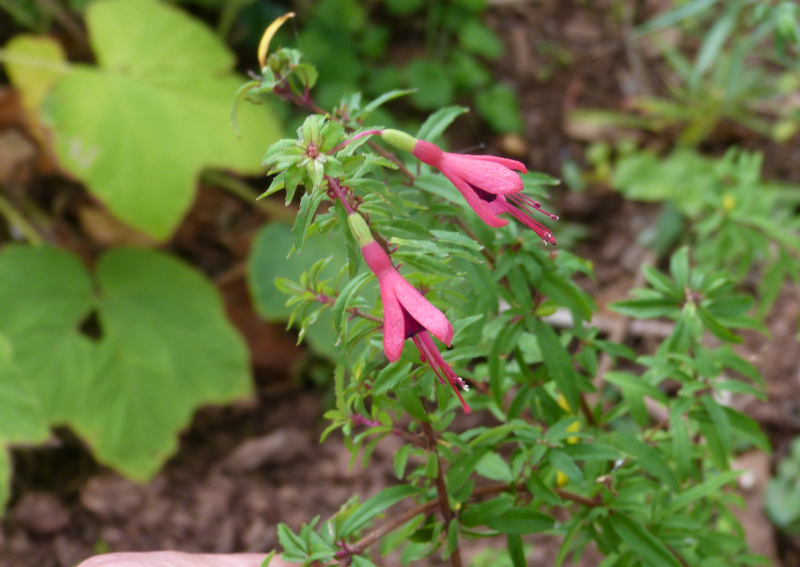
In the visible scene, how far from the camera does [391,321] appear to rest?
0.60m

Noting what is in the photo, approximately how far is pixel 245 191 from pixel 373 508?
5.52ft

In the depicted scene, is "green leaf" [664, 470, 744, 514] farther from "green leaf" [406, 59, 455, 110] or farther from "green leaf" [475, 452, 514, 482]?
"green leaf" [406, 59, 455, 110]

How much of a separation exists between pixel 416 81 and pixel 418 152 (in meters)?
1.93

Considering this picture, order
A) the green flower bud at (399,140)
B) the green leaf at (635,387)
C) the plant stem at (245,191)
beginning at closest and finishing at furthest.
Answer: the green flower bud at (399,140)
the green leaf at (635,387)
the plant stem at (245,191)

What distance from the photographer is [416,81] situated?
99.6 inches

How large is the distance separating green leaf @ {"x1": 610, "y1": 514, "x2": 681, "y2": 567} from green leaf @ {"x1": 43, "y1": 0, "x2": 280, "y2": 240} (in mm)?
1552

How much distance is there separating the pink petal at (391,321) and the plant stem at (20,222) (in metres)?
1.86

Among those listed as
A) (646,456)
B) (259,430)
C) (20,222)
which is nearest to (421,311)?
(646,456)

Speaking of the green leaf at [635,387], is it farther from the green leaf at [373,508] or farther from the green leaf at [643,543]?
the green leaf at [373,508]

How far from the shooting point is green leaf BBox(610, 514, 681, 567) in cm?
90

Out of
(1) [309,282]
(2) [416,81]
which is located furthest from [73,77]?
(1) [309,282]

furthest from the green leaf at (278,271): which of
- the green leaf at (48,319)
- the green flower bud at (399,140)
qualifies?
the green flower bud at (399,140)

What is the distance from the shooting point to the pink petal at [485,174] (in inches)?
25.0

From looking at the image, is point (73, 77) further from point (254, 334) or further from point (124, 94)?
point (254, 334)
